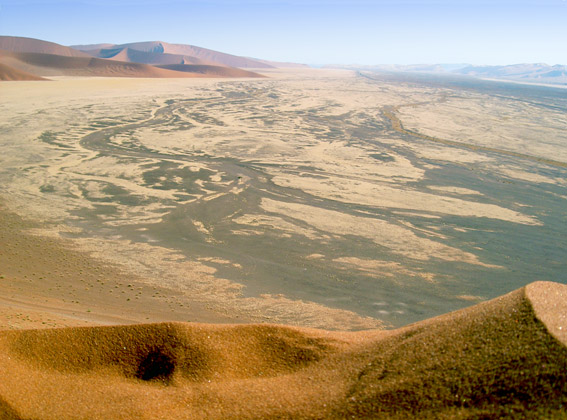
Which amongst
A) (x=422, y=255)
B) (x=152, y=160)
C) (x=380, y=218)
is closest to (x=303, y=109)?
(x=152, y=160)

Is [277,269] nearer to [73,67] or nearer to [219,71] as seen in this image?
[73,67]

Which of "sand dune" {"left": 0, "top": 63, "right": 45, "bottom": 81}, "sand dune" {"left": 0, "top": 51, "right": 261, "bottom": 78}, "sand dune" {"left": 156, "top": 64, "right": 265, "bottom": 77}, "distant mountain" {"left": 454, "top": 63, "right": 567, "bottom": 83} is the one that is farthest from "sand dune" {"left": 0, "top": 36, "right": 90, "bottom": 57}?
"distant mountain" {"left": 454, "top": 63, "right": 567, "bottom": 83}

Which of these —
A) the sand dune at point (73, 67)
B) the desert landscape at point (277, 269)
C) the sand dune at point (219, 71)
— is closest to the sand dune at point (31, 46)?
the sand dune at point (73, 67)

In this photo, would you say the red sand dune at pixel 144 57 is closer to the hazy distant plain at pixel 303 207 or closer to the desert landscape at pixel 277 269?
the desert landscape at pixel 277 269

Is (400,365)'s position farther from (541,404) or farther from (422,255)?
(422,255)

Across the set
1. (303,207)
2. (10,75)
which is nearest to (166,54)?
(10,75)

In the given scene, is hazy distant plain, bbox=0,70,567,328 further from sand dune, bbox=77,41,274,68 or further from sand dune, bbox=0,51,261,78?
sand dune, bbox=77,41,274,68
